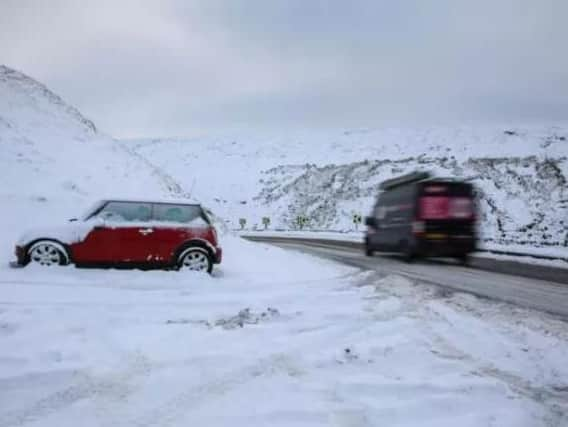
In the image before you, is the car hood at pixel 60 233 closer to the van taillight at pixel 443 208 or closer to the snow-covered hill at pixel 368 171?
the van taillight at pixel 443 208

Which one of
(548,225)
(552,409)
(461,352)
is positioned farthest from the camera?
(548,225)

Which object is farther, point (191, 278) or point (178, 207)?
point (178, 207)

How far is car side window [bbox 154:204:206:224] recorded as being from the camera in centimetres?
962

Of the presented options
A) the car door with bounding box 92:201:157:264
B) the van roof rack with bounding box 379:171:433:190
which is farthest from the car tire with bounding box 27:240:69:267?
the van roof rack with bounding box 379:171:433:190

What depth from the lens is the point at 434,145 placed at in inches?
2175

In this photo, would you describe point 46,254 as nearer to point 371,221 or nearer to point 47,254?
point 47,254

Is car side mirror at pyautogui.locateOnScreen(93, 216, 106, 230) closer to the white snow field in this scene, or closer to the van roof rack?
the white snow field

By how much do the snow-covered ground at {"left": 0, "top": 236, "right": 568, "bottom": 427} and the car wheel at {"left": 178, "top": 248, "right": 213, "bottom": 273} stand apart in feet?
5.37

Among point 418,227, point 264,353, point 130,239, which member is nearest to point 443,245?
point 418,227

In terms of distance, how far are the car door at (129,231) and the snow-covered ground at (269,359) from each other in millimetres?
1321

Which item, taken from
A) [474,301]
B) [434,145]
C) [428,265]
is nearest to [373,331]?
[474,301]

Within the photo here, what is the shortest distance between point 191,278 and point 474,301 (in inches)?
191

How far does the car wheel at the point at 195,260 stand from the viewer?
31.7ft

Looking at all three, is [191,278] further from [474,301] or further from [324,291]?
[474,301]
